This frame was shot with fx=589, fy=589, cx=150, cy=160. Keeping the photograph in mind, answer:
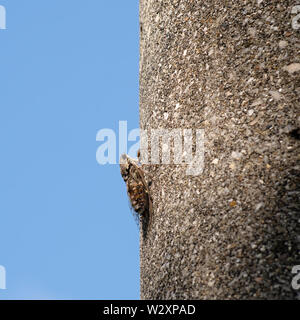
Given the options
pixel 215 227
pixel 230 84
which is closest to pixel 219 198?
pixel 215 227

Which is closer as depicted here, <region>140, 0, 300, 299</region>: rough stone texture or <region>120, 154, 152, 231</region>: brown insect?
<region>140, 0, 300, 299</region>: rough stone texture

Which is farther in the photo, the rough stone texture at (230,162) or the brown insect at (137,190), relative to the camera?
the brown insect at (137,190)

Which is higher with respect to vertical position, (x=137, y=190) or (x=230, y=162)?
(x=230, y=162)

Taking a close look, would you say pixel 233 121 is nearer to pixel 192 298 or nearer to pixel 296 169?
pixel 296 169

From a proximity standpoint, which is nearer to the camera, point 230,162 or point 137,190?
point 230,162
